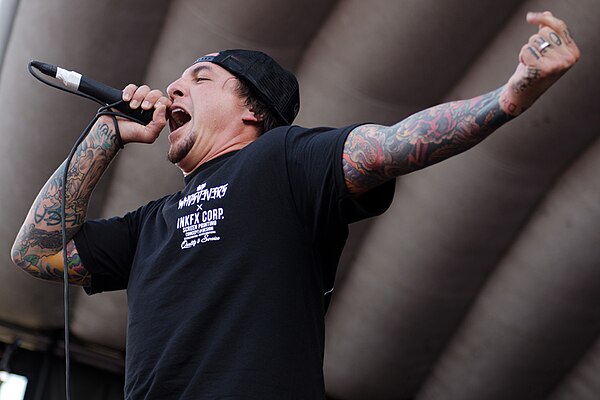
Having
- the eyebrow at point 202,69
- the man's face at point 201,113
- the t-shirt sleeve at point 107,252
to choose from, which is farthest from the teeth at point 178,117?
the t-shirt sleeve at point 107,252

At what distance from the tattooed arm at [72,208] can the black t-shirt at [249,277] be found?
11.1 inches

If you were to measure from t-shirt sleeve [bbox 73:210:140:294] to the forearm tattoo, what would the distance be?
650 millimetres

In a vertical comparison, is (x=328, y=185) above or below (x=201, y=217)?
above

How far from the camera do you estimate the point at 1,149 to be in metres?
4.46

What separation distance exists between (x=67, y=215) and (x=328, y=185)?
699 mm

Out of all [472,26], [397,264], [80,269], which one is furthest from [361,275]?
[80,269]

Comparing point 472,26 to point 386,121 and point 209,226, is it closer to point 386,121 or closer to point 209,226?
point 386,121

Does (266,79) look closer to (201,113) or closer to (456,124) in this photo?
(201,113)

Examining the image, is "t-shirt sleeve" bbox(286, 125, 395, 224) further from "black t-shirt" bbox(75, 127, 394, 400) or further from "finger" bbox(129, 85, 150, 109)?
"finger" bbox(129, 85, 150, 109)

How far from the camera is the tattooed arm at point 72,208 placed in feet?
6.81

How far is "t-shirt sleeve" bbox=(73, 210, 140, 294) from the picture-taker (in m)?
2.06

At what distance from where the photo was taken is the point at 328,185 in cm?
165

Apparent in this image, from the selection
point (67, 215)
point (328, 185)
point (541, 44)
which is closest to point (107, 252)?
point (67, 215)

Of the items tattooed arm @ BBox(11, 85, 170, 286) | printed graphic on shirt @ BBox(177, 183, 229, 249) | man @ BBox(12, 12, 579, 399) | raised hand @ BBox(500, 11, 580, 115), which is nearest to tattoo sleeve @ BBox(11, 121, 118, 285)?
tattooed arm @ BBox(11, 85, 170, 286)
